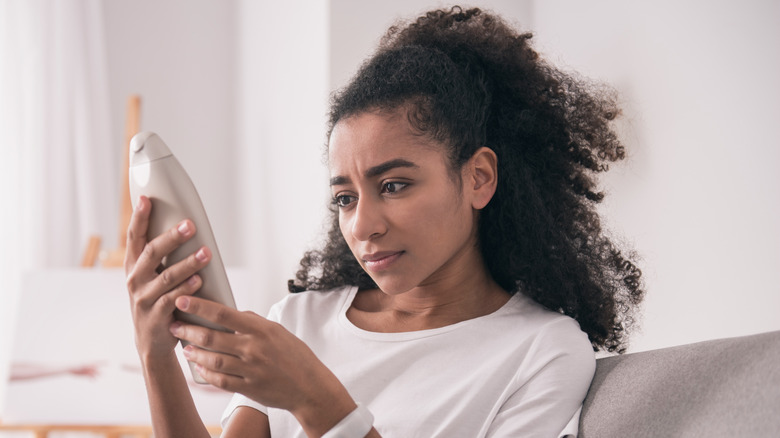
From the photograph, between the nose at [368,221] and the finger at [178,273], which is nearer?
the finger at [178,273]

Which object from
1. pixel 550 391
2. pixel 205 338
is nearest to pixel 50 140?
pixel 205 338

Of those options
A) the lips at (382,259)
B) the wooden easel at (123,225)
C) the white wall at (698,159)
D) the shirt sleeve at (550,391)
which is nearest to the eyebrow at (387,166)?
the lips at (382,259)

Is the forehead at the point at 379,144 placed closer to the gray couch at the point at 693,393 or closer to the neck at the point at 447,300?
the neck at the point at 447,300

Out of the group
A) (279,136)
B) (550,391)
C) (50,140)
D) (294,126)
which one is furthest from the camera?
(50,140)

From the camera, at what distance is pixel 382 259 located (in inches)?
43.4

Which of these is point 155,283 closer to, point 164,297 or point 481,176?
point 164,297

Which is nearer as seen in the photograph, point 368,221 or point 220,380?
point 220,380

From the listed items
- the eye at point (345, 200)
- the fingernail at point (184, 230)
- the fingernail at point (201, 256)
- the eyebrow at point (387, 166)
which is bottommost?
the fingernail at point (201, 256)

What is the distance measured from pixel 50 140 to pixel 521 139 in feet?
7.44

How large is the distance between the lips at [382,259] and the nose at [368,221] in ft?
0.09

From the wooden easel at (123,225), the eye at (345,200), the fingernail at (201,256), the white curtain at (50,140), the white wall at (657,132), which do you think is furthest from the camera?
the white curtain at (50,140)

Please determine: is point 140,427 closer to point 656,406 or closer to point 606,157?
point 606,157

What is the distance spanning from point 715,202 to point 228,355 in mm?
931

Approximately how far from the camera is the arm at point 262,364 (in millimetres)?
843
